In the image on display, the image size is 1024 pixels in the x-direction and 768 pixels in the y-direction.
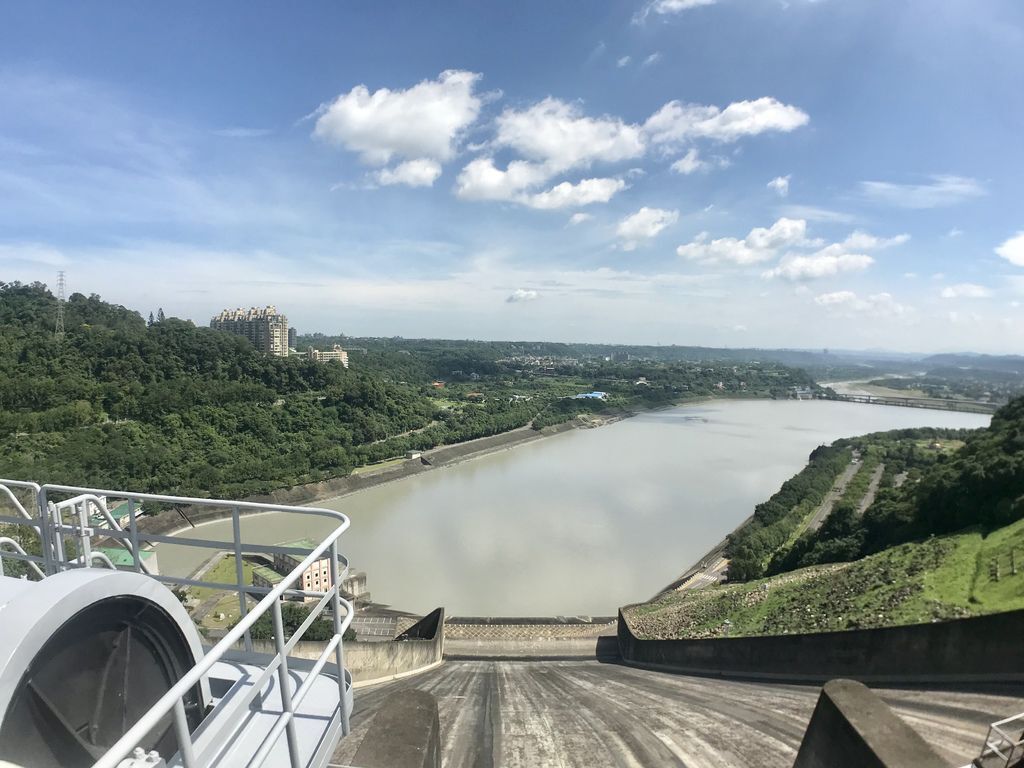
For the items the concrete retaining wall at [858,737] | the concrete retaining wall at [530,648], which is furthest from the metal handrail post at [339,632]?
the concrete retaining wall at [530,648]

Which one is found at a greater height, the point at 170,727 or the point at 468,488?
the point at 170,727

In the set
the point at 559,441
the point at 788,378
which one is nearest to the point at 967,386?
the point at 788,378

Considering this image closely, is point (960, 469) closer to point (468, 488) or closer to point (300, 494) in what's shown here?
point (468, 488)

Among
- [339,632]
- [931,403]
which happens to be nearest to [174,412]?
[339,632]

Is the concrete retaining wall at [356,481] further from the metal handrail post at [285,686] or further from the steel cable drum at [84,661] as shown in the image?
the metal handrail post at [285,686]

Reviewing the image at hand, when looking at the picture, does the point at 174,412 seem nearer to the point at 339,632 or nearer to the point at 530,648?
the point at 530,648

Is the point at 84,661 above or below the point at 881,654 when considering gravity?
above

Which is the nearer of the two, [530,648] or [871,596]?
[871,596]
